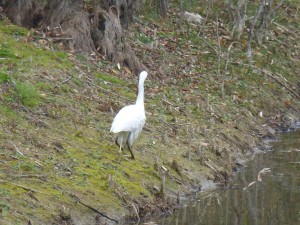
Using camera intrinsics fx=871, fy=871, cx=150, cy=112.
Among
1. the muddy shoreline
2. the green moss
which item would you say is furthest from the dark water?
the green moss

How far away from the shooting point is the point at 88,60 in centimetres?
1923

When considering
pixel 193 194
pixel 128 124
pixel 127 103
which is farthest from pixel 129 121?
pixel 127 103

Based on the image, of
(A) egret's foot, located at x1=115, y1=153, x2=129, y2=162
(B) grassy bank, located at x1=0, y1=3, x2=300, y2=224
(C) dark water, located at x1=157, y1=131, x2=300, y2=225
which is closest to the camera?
(B) grassy bank, located at x1=0, y1=3, x2=300, y2=224

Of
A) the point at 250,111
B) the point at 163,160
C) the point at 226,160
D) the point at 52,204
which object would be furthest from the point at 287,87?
the point at 52,204

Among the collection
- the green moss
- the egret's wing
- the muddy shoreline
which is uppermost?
the egret's wing

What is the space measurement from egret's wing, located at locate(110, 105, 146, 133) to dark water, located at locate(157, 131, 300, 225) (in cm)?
157

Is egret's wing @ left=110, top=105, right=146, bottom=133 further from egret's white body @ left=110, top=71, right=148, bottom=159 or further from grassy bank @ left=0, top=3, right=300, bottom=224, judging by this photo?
grassy bank @ left=0, top=3, right=300, bottom=224

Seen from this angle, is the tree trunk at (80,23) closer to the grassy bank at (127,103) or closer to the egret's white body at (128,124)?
the grassy bank at (127,103)

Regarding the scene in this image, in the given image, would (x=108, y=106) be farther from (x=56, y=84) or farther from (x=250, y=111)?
(x=250, y=111)

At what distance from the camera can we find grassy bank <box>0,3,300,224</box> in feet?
39.7

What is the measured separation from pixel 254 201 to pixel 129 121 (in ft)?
8.01

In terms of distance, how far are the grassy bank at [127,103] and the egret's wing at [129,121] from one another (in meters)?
0.53

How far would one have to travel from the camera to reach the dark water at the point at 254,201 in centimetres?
1301

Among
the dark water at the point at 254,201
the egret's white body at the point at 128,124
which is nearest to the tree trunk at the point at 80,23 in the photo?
the dark water at the point at 254,201
